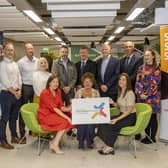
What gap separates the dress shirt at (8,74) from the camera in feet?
17.5

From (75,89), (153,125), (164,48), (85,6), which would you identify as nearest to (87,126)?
(75,89)

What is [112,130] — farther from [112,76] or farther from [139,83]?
[112,76]

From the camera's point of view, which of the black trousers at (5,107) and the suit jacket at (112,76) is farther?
the suit jacket at (112,76)

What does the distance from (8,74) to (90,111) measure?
1.46m

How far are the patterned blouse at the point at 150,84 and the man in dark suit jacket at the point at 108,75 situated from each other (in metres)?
Result: 0.54

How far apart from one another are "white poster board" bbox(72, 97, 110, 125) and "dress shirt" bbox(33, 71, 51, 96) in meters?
0.84

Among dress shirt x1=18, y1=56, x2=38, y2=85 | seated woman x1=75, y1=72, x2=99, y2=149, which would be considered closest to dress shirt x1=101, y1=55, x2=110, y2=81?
seated woman x1=75, y1=72, x2=99, y2=149

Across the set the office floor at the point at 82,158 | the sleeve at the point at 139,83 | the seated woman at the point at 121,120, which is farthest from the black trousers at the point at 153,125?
the seated woman at the point at 121,120

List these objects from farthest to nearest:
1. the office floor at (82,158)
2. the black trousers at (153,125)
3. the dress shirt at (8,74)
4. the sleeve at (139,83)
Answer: the black trousers at (153,125) → the sleeve at (139,83) → the dress shirt at (8,74) → the office floor at (82,158)

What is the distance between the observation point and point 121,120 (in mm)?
5215

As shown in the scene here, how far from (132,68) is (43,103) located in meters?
1.81

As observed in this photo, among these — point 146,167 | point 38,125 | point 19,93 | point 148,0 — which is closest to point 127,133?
point 146,167

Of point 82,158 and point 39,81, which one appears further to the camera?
point 39,81

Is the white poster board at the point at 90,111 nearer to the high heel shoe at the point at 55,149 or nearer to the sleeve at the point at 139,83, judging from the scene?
the high heel shoe at the point at 55,149
